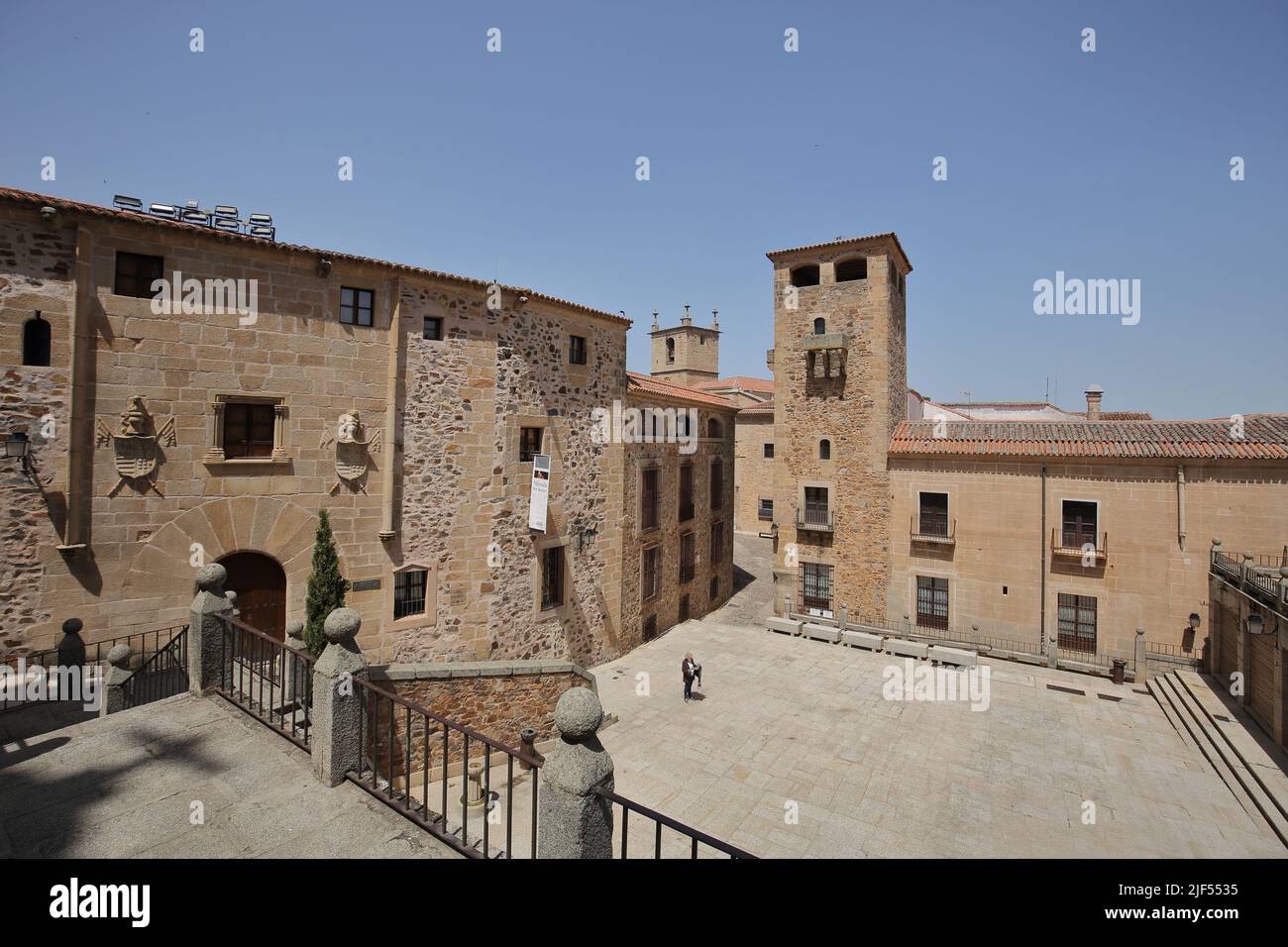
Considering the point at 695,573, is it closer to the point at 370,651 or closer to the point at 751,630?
the point at 751,630

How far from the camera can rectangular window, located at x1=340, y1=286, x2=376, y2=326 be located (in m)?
13.7

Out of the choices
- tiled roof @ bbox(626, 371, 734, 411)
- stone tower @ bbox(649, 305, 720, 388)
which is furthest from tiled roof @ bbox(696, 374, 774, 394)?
tiled roof @ bbox(626, 371, 734, 411)

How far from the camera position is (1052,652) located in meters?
19.1

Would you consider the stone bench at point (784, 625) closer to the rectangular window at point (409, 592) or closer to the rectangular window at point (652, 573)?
the rectangular window at point (652, 573)

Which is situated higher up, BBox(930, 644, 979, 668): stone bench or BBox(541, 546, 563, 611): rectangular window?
BBox(541, 546, 563, 611): rectangular window

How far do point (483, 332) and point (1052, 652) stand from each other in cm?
2034

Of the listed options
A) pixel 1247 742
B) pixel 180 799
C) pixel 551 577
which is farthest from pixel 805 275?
pixel 180 799

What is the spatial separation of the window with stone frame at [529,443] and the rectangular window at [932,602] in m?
14.8

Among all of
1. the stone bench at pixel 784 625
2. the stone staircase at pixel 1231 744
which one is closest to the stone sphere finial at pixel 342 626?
the stone staircase at pixel 1231 744

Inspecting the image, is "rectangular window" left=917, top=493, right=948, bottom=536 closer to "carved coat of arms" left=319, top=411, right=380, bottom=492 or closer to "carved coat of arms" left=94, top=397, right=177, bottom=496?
"carved coat of arms" left=319, top=411, right=380, bottom=492

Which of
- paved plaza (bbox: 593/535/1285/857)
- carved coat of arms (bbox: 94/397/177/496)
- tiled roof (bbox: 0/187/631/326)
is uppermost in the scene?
tiled roof (bbox: 0/187/631/326)

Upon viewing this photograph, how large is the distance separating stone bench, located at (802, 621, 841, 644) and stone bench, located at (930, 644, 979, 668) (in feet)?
10.5

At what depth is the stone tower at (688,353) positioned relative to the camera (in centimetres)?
5259
